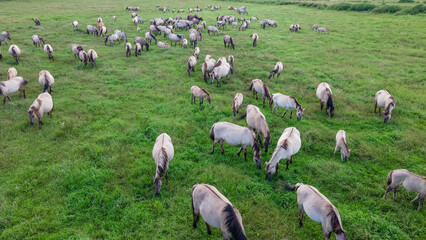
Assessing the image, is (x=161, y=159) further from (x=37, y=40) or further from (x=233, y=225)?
(x=37, y=40)

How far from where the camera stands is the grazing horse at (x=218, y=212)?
5.12 meters

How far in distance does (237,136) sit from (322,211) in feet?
11.9

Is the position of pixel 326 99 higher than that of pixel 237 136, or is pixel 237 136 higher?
pixel 326 99

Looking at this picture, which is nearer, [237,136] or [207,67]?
[237,136]

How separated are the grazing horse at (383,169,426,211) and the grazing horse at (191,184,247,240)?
4.84 meters

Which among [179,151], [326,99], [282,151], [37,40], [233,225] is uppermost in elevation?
[37,40]

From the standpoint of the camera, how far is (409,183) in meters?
6.64

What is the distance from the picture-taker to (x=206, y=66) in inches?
592

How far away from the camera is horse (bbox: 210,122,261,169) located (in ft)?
26.4

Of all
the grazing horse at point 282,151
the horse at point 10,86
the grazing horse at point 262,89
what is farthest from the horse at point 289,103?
the horse at point 10,86

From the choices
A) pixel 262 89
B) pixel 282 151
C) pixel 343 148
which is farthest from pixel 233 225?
pixel 262 89

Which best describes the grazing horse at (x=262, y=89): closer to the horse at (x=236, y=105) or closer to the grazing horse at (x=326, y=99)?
the horse at (x=236, y=105)

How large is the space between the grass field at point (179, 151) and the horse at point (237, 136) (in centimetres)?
53

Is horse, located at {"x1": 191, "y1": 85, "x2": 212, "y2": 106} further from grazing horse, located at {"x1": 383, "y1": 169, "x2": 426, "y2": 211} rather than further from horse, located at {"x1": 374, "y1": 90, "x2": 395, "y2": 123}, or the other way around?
horse, located at {"x1": 374, "y1": 90, "x2": 395, "y2": 123}
